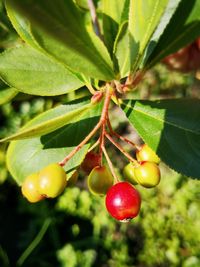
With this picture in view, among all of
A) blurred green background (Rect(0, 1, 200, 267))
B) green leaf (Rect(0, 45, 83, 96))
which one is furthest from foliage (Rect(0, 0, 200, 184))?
blurred green background (Rect(0, 1, 200, 267))

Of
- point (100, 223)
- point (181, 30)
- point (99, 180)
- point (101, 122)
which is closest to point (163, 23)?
point (181, 30)

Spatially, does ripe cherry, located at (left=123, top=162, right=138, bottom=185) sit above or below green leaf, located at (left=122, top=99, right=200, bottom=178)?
below

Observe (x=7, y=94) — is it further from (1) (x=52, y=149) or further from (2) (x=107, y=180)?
(2) (x=107, y=180)

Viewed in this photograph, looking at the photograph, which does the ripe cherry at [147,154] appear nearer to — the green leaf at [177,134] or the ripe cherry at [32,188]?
the green leaf at [177,134]

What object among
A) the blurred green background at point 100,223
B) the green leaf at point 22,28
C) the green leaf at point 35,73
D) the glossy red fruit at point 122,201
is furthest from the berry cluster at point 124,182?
the blurred green background at point 100,223

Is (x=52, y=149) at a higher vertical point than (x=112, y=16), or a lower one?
lower

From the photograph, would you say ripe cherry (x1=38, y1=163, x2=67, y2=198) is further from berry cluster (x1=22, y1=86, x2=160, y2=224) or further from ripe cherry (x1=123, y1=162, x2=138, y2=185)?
ripe cherry (x1=123, y1=162, x2=138, y2=185)

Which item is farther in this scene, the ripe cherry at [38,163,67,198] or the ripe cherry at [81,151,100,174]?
the ripe cherry at [81,151,100,174]
